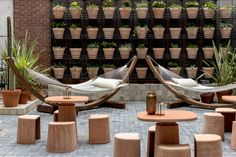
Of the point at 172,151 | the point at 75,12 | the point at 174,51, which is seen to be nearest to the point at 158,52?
the point at 174,51

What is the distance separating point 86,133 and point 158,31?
4.62 meters

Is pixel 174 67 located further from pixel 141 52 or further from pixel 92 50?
pixel 92 50

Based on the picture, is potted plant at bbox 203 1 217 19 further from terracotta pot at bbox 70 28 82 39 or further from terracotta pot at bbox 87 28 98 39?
terracotta pot at bbox 70 28 82 39

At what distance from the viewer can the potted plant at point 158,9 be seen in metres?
10.7

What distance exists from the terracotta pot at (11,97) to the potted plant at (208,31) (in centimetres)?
461

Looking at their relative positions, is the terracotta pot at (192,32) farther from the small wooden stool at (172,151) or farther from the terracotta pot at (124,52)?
the small wooden stool at (172,151)

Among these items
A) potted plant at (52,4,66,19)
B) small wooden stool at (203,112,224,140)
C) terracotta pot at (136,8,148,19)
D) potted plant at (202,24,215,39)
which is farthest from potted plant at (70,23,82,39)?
small wooden stool at (203,112,224,140)

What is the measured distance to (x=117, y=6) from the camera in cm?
1101

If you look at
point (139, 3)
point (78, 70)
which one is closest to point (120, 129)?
point (78, 70)

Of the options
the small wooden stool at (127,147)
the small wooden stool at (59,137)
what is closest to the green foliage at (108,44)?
the small wooden stool at (59,137)

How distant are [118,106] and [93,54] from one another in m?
1.76

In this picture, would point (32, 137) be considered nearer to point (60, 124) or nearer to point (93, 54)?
point (60, 124)

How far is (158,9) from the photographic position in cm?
1068

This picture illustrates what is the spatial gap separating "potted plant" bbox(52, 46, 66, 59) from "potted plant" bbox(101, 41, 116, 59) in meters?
0.95
